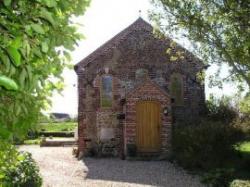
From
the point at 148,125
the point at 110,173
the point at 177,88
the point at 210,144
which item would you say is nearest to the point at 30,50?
the point at 110,173

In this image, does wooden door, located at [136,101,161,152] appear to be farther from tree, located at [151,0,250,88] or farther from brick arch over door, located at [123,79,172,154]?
tree, located at [151,0,250,88]

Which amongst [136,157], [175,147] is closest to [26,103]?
[175,147]

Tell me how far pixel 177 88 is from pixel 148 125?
3.46 meters

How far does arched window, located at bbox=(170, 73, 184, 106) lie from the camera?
90.2ft

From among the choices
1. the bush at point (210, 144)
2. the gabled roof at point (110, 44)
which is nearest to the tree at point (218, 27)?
the bush at point (210, 144)

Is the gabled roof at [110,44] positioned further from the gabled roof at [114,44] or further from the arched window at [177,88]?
the arched window at [177,88]

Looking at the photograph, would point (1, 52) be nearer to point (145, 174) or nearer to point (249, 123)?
point (145, 174)

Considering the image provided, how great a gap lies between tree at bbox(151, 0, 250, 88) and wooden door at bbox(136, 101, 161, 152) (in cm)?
738

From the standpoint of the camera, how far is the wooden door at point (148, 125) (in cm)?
2544

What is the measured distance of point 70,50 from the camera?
3.79 m

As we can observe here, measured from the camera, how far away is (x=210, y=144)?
20.5m

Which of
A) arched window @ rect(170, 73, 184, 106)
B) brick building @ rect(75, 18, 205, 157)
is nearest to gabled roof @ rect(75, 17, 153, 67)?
brick building @ rect(75, 18, 205, 157)

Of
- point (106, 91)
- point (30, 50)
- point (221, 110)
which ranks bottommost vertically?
point (30, 50)

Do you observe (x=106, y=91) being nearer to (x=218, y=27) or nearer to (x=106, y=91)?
(x=106, y=91)
